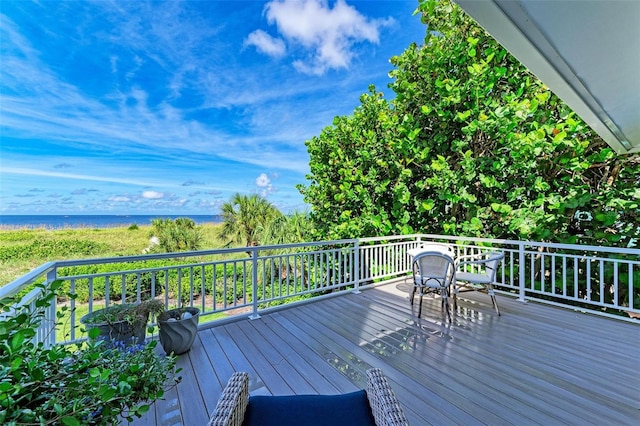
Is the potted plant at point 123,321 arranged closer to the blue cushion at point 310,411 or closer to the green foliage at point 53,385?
the blue cushion at point 310,411

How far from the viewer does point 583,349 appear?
9.01 ft

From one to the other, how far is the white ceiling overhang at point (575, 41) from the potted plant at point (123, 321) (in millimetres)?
3189

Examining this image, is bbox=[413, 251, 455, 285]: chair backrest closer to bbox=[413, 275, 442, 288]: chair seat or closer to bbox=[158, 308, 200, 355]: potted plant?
bbox=[413, 275, 442, 288]: chair seat

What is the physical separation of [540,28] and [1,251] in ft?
66.0

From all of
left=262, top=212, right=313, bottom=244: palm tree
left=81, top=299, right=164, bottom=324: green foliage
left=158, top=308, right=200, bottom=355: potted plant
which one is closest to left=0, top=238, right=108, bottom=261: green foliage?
left=262, top=212, right=313, bottom=244: palm tree

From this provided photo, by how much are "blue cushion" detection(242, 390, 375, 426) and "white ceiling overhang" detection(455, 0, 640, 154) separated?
1783 millimetres

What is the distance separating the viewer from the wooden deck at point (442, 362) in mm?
1917

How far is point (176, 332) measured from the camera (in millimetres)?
2623

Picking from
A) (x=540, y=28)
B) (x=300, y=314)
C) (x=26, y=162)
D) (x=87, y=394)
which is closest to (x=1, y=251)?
(x=26, y=162)

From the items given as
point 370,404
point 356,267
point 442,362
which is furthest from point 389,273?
point 370,404

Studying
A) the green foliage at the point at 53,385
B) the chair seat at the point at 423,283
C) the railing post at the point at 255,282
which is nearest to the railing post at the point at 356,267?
the chair seat at the point at 423,283

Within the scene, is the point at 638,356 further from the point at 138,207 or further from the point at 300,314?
the point at 138,207

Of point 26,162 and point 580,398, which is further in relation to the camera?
point 26,162

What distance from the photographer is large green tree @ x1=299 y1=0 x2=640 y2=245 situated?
4.34 m
